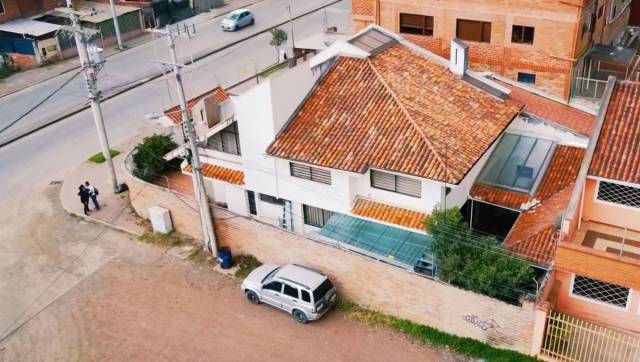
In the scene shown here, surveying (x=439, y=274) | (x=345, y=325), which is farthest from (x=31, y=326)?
(x=439, y=274)

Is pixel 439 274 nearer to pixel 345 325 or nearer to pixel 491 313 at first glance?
pixel 491 313

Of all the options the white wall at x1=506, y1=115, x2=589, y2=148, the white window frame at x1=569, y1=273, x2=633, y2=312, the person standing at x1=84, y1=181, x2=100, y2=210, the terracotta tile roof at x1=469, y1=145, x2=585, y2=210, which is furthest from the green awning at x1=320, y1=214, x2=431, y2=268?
the person standing at x1=84, y1=181, x2=100, y2=210

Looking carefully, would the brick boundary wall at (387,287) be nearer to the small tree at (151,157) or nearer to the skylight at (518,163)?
the small tree at (151,157)

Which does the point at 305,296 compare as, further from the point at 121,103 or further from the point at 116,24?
the point at 116,24

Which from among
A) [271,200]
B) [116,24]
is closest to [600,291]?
[271,200]

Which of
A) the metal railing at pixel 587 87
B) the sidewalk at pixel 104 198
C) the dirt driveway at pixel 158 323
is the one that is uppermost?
the metal railing at pixel 587 87

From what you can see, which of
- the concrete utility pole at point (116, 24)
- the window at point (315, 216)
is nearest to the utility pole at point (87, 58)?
the window at point (315, 216)
